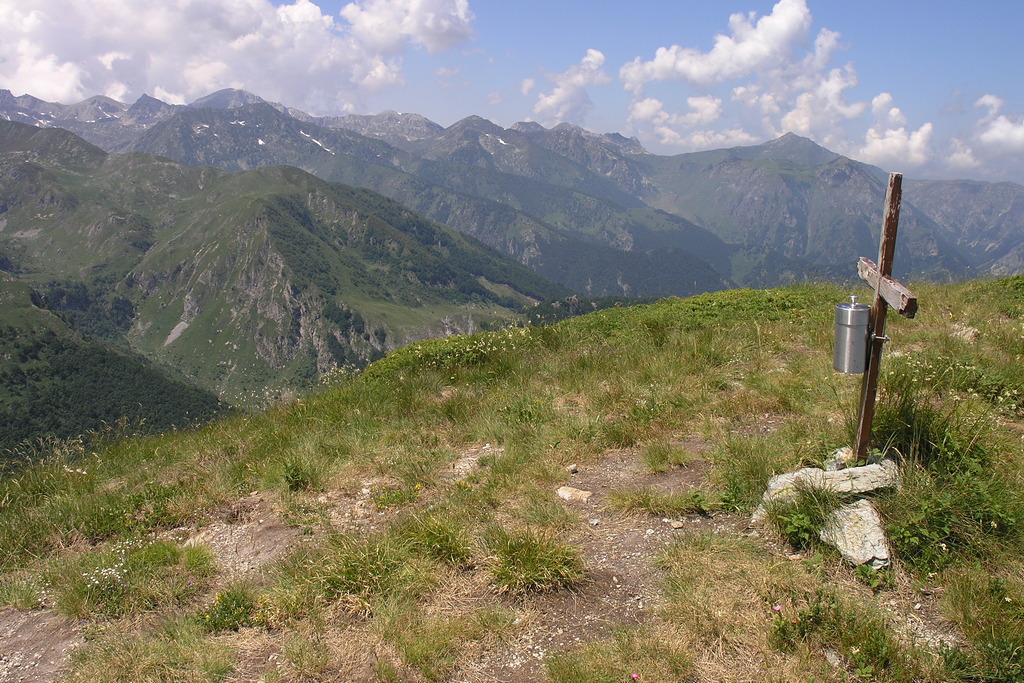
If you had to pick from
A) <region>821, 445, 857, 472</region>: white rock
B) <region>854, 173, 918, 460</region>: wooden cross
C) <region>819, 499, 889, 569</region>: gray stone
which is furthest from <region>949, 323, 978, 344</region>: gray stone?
<region>819, 499, 889, 569</region>: gray stone

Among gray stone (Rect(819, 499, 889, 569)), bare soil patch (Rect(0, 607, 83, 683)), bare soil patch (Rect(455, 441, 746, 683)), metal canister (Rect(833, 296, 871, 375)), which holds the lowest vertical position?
bare soil patch (Rect(0, 607, 83, 683))

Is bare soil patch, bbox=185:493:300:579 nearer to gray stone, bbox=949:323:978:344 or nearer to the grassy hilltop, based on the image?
the grassy hilltop

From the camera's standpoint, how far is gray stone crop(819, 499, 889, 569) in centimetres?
463

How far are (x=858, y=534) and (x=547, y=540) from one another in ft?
8.79

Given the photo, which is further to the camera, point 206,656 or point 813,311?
point 813,311

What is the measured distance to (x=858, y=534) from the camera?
15.7ft

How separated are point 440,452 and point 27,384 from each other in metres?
257

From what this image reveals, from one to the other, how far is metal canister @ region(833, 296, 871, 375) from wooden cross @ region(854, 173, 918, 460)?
162 mm

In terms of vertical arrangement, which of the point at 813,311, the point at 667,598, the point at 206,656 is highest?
the point at 813,311

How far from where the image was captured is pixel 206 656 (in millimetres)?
4363

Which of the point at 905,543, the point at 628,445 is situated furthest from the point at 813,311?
the point at 905,543

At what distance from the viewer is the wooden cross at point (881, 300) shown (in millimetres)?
4875

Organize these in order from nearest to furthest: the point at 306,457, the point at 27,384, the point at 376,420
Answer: the point at 306,457 < the point at 376,420 < the point at 27,384

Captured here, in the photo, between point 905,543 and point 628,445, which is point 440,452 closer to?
point 628,445
